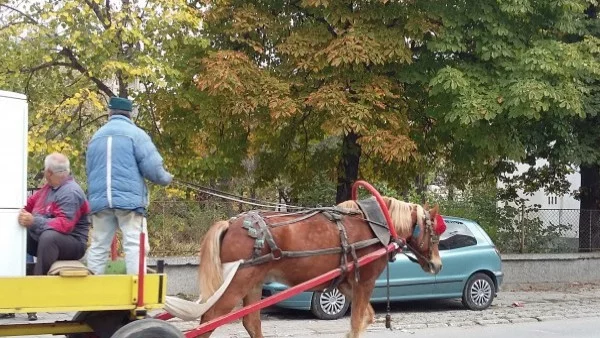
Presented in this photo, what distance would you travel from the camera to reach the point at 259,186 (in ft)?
58.6

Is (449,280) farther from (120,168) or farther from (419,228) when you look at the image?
(120,168)

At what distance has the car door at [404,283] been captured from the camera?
12633 millimetres

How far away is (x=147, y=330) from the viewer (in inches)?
239

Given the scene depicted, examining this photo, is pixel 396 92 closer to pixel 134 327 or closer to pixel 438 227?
pixel 438 227

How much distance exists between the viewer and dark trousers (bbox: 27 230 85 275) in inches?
253

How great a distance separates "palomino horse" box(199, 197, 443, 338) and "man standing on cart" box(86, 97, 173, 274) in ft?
3.58

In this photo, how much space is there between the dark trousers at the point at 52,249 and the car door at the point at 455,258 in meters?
7.86

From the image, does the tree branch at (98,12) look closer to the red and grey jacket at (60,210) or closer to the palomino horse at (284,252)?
the palomino horse at (284,252)

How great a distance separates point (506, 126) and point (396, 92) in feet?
7.80

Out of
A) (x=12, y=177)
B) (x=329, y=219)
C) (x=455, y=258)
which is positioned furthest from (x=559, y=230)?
(x=12, y=177)

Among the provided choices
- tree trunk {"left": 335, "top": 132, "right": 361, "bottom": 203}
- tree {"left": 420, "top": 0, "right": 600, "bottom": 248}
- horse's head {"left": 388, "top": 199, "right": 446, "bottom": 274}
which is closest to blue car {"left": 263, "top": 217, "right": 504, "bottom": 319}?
tree {"left": 420, "top": 0, "right": 600, "bottom": 248}

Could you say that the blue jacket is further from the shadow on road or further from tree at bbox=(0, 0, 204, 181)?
tree at bbox=(0, 0, 204, 181)

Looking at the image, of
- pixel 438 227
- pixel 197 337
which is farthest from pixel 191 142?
pixel 197 337

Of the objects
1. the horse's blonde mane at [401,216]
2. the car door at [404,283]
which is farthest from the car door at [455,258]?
the horse's blonde mane at [401,216]
